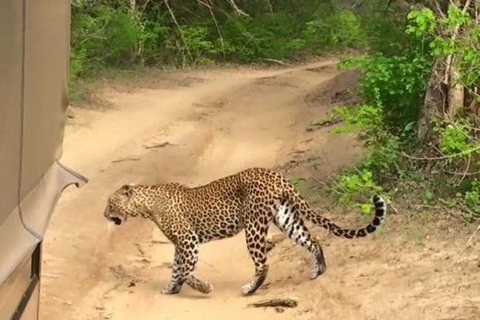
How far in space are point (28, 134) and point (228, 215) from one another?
5.73 meters

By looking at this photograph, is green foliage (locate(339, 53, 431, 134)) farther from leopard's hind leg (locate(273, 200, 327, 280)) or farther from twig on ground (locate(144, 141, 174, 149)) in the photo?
twig on ground (locate(144, 141, 174, 149))

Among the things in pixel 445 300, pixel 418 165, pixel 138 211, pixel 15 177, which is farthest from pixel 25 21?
pixel 418 165

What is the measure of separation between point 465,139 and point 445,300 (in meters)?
2.04

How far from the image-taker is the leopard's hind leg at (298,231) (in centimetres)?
798

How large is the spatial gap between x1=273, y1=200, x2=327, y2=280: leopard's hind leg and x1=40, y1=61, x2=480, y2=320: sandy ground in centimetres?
12

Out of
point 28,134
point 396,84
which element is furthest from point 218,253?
point 28,134

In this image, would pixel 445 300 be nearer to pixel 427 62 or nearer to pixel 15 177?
pixel 427 62

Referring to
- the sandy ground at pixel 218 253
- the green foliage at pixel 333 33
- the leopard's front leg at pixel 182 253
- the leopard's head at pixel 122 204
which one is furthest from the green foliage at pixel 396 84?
the green foliage at pixel 333 33

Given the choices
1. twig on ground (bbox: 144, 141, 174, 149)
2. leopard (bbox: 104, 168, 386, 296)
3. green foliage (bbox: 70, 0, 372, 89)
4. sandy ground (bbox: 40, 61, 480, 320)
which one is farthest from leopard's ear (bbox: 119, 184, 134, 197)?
green foliage (bbox: 70, 0, 372, 89)

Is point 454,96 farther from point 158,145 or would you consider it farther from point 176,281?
point 158,145

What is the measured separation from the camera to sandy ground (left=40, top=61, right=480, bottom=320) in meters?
7.19

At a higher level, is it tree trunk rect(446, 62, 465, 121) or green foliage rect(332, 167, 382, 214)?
tree trunk rect(446, 62, 465, 121)

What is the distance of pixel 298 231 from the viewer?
26.5 ft

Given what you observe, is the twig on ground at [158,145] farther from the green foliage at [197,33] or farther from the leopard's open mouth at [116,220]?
the leopard's open mouth at [116,220]
